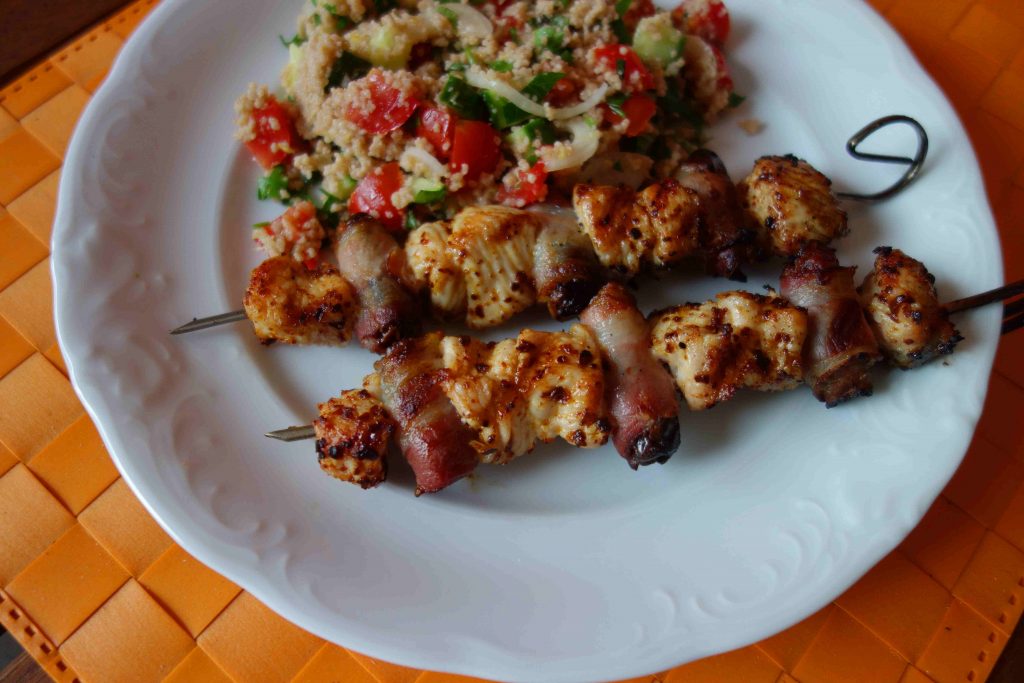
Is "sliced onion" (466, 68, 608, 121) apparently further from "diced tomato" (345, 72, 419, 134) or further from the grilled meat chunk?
the grilled meat chunk

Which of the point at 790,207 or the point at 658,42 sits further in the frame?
the point at 658,42

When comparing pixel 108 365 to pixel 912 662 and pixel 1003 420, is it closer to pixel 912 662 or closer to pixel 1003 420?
pixel 912 662

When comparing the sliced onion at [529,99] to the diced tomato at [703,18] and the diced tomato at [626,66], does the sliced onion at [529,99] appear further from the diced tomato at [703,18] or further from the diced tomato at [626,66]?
the diced tomato at [703,18]

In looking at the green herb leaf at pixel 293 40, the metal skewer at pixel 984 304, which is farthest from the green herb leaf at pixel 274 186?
the metal skewer at pixel 984 304

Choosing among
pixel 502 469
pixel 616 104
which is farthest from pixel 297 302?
pixel 616 104

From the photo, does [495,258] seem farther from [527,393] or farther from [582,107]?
[582,107]

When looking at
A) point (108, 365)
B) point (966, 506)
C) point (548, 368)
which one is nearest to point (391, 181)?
point (548, 368)
